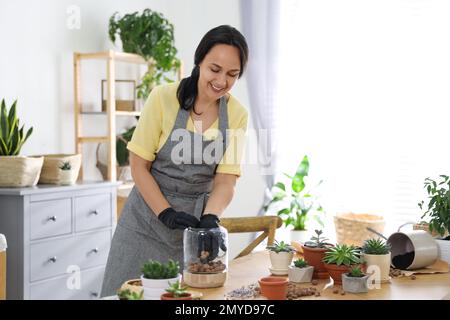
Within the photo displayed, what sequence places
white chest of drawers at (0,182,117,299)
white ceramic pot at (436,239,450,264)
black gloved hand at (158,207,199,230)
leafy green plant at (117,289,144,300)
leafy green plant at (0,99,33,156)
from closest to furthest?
leafy green plant at (117,289,144,300) → black gloved hand at (158,207,199,230) → white ceramic pot at (436,239,450,264) → white chest of drawers at (0,182,117,299) → leafy green plant at (0,99,33,156)

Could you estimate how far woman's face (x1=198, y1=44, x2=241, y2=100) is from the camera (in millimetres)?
2426

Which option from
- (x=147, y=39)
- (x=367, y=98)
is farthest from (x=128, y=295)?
(x=367, y=98)

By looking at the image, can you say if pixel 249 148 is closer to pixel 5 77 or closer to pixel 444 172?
pixel 444 172

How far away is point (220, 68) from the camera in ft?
7.98

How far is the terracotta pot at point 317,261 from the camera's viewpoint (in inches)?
87.7

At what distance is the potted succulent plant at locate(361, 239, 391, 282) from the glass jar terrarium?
444 millimetres

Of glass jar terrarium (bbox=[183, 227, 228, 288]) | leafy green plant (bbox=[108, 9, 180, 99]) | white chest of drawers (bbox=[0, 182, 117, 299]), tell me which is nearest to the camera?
glass jar terrarium (bbox=[183, 227, 228, 288])

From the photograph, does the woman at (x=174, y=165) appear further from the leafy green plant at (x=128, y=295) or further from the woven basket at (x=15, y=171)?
the woven basket at (x=15, y=171)

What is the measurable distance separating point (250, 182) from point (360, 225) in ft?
3.73

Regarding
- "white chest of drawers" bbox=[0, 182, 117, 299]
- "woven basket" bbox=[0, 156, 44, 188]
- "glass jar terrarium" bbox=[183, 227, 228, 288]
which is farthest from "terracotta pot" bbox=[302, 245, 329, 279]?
"woven basket" bbox=[0, 156, 44, 188]

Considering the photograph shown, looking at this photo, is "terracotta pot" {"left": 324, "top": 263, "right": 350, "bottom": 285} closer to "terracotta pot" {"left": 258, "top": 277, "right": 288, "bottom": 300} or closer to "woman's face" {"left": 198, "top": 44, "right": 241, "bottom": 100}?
"terracotta pot" {"left": 258, "top": 277, "right": 288, "bottom": 300}

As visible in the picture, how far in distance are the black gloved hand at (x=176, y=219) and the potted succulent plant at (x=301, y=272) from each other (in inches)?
15.4

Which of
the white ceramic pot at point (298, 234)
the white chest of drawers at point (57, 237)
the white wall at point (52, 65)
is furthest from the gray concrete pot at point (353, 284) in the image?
the white ceramic pot at point (298, 234)
